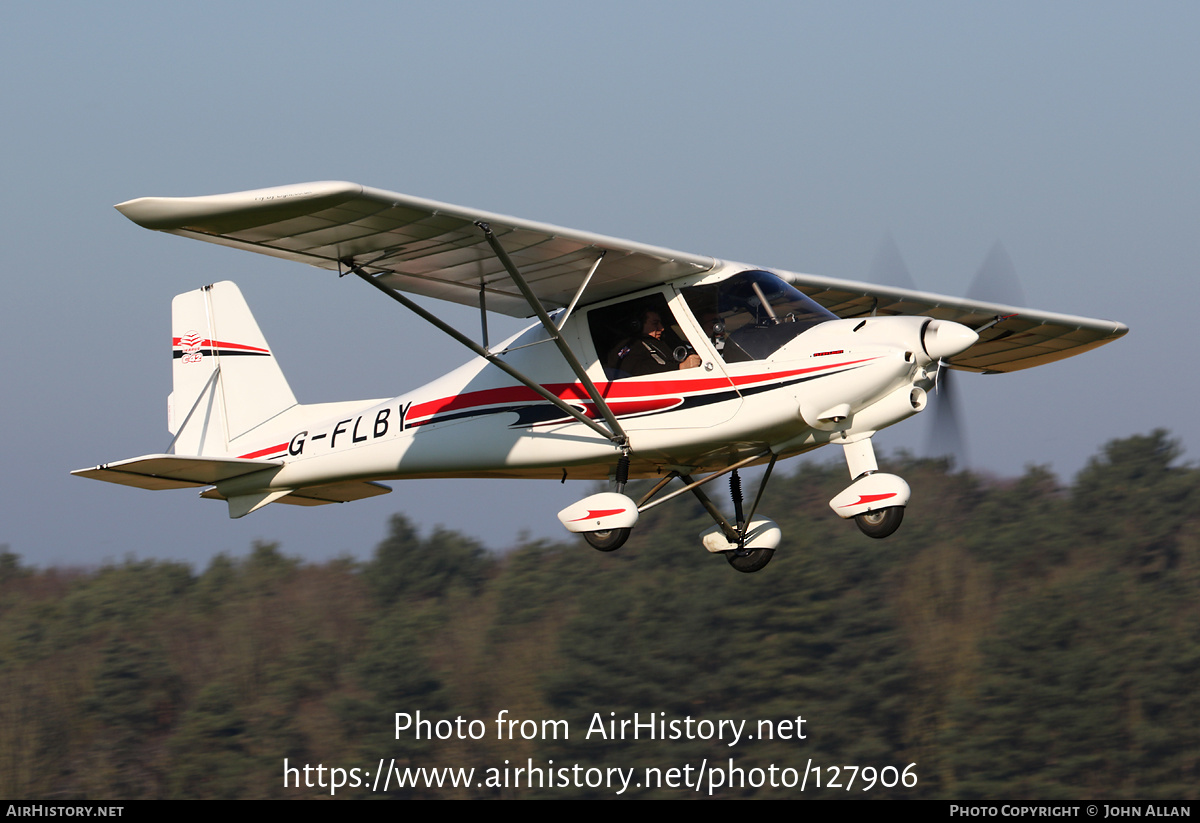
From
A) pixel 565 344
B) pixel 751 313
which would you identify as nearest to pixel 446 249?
pixel 565 344

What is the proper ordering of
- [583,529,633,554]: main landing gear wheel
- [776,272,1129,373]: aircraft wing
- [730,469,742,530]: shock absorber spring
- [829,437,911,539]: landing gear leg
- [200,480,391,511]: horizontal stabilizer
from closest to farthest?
[829,437,911,539]: landing gear leg < [583,529,633,554]: main landing gear wheel < [730,469,742,530]: shock absorber spring < [776,272,1129,373]: aircraft wing < [200,480,391,511]: horizontal stabilizer

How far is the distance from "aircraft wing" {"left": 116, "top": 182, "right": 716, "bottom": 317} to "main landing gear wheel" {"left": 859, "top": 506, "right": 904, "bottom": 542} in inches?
92.3

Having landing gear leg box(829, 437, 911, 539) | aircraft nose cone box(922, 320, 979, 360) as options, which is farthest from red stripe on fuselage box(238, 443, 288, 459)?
aircraft nose cone box(922, 320, 979, 360)

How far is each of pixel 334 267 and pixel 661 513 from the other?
1667 inches

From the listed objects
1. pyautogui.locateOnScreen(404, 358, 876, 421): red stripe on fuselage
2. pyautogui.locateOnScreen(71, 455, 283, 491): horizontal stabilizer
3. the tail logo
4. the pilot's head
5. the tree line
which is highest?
the tail logo

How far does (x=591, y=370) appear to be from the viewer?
11.2 m

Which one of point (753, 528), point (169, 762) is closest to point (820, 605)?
point (169, 762)

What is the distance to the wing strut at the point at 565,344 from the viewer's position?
10.4 metres

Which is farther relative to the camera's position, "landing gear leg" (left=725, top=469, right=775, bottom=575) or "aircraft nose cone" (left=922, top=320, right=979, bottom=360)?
"landing gear leg" (left=725, top=469, right=775, bottom=575)

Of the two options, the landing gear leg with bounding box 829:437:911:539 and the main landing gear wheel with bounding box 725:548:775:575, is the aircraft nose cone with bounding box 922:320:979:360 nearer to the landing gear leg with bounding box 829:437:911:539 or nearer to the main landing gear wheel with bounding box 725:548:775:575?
the landing gear leg with bounding box 829:437:911:539

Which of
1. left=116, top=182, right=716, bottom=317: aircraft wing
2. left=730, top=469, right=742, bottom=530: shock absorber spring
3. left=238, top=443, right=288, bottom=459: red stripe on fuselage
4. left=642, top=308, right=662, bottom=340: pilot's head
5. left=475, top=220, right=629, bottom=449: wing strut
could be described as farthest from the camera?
left=238, top=443, right=288, bottom=459: red stripe on fuselage

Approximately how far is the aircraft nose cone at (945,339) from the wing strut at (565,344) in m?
2.55

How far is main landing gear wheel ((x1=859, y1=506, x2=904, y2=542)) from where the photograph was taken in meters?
10.3

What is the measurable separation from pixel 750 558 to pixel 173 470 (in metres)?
5.41
